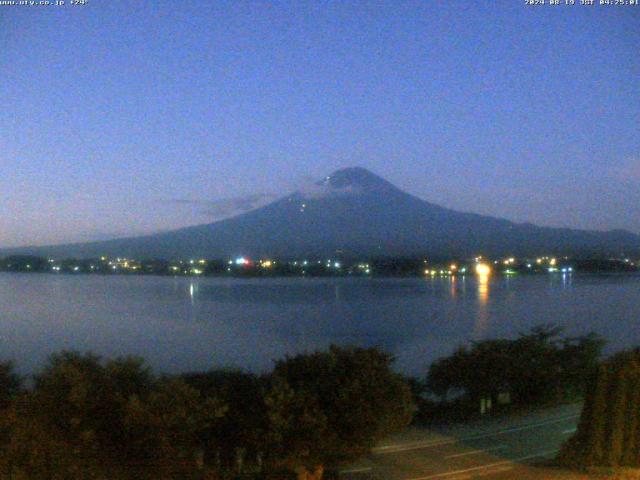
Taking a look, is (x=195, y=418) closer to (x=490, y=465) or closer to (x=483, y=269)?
(x=490, y=465)

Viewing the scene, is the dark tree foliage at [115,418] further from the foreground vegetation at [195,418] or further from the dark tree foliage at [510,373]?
the dark tree foliage at [510,373]

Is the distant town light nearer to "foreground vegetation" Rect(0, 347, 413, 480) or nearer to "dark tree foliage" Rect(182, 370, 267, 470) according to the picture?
"foreground vegetation" Rect(0, 347, 413, 480)

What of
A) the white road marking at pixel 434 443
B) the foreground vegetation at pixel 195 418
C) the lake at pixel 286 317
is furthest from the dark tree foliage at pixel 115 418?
the lake at pixel 286 317

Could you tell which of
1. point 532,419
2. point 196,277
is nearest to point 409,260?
point 196,277

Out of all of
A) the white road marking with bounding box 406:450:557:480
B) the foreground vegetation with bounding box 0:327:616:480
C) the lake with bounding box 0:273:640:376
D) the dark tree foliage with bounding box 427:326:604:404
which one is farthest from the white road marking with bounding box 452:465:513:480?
the lake with bounding box 0:273:640:376

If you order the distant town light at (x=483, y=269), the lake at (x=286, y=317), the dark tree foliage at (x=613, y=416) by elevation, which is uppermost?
the distant town light at (x=483, y=269)
